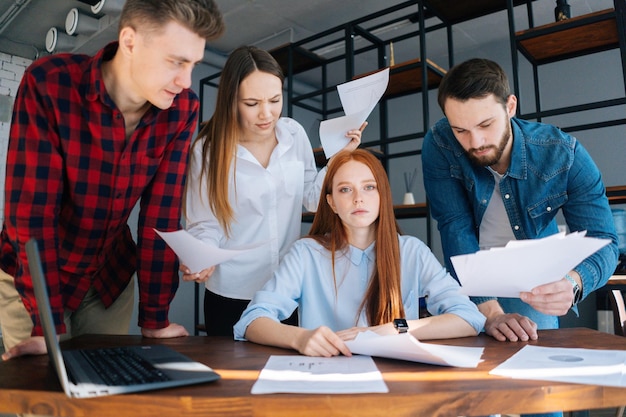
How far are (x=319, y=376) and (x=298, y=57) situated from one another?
3.34 meters

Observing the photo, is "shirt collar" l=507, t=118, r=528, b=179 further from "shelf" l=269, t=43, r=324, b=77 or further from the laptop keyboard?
"shelf" l=269, t=43, r=324, b=77

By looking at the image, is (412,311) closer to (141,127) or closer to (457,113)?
(457,113)

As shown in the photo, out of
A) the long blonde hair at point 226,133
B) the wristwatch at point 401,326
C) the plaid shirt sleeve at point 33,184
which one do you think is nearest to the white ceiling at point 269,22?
the long blonde hair at point 226,133

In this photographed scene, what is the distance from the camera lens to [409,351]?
80cm

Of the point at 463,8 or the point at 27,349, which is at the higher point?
the point at 463,8

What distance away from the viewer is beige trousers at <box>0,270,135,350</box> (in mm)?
1144

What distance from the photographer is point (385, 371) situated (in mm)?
768

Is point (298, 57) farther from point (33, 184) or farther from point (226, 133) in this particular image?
point (33, 184)

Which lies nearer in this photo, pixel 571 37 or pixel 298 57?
pixel 571 37

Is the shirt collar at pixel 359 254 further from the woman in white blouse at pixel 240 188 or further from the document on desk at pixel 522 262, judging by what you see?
the document on desk at pixel 522 262

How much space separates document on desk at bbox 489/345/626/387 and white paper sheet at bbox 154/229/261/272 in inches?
21.4

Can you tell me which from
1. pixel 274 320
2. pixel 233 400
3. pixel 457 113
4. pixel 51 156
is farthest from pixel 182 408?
pixel 457 113

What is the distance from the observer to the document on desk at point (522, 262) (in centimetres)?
76

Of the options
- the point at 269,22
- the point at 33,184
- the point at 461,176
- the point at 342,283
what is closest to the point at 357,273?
the point at 342,283
